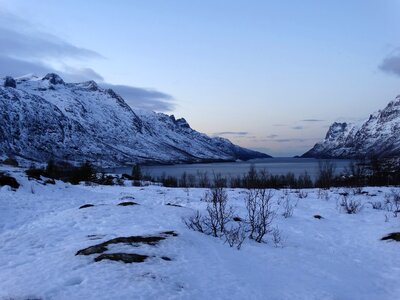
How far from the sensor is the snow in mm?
8094

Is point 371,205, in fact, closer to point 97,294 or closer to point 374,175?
point 97,294

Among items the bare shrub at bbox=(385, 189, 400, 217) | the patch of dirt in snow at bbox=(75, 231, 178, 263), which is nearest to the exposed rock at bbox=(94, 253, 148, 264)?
the patch of dirt in snow at bbox=(75, 231, 178, 263)

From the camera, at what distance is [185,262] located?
9.94 m

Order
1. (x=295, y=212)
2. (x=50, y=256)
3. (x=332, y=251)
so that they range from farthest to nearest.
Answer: (x=295, y=212) < (x=332, y=251) < (x=50, y=256)

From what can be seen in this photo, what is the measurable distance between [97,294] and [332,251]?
9.48 m

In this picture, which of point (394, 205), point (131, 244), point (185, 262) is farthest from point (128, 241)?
point (394, 205)

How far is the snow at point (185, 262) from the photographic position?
8.09 metres

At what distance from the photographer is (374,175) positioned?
7794cm

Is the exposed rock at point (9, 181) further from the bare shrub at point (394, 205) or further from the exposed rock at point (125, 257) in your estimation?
the bare shrub at point (394, 205)

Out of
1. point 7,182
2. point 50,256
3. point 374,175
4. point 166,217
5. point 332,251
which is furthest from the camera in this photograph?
point 374,175

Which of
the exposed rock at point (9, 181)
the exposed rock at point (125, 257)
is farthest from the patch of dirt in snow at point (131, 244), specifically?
the exposed rock at point (9, 181)

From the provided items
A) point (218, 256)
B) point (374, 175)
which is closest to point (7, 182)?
point (218, 256)

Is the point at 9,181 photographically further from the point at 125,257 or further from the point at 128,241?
the point at 125,257

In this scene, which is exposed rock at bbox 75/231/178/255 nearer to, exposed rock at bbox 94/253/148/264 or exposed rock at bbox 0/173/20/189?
exposed rock at bbox 94/253/148/264
